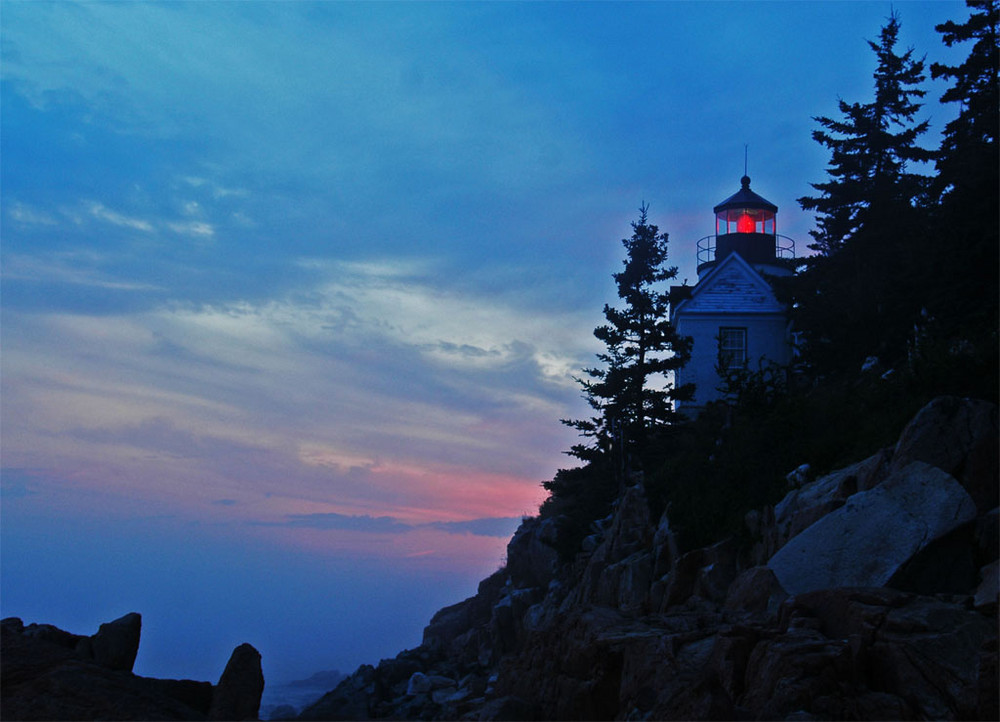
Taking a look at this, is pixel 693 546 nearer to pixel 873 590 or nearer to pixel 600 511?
pixel 873 590

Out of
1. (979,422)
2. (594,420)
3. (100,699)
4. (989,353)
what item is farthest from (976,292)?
(100,699)

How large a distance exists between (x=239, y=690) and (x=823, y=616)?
665cm

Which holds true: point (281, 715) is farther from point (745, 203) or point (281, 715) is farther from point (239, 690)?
point (745, 203)

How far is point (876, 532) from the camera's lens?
37.0 ft

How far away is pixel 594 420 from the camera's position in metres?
34.0

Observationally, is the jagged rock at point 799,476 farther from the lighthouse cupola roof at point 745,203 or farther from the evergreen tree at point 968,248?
the lighthouse cupola roof at point 745,203

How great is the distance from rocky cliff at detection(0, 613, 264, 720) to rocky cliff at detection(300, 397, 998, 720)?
319 centimetres

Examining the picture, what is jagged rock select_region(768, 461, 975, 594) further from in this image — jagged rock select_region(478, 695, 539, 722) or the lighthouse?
the lighthouse

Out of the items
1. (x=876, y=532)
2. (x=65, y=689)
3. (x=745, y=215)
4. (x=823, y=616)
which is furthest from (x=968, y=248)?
(x=745, y=215)

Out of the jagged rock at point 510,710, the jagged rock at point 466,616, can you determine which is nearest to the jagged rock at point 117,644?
the jagged rock at point 510,710

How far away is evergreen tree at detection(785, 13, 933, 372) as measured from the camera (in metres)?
25.7

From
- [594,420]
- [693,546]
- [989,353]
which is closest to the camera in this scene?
[989,353]

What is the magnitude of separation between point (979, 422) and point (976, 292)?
830cm

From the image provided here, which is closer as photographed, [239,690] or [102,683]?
[102,683]
